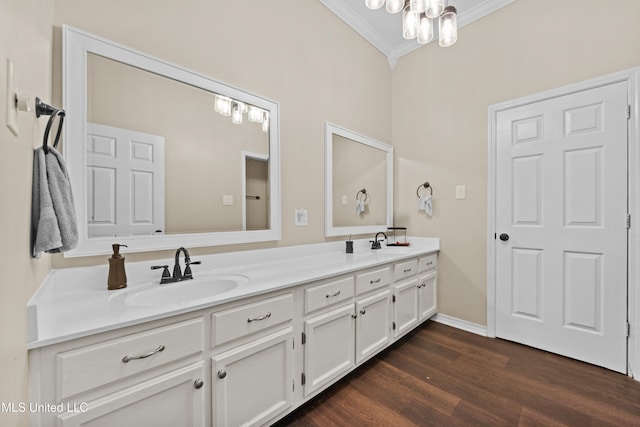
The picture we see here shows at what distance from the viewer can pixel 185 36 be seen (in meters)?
1.60

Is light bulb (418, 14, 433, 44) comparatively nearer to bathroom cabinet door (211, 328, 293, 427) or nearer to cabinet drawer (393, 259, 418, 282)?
cabinet drawer (393, 259, 418, 282)

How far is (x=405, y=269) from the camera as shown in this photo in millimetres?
2242

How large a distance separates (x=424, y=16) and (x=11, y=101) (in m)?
1.98

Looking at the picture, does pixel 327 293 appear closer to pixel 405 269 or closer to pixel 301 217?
pixel 301 217

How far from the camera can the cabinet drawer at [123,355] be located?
0.81 m

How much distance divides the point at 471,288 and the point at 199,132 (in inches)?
104

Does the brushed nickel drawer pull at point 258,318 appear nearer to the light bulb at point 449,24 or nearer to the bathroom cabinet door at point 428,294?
the bathroom cabinet door at point 428,294

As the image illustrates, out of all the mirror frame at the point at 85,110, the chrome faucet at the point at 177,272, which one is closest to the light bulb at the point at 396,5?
the mirror frame at the point at 85,110

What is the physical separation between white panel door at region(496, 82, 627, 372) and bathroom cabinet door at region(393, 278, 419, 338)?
76 cm

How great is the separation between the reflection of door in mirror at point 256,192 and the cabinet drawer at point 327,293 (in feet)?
2.09

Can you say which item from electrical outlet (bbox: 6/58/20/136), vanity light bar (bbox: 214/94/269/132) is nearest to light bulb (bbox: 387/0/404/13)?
vanity light bar (bbox: 214/94/269/132)

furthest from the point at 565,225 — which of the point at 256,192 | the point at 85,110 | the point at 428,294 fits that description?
the point at 85,110

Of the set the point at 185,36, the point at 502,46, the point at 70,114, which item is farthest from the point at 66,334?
the point at 502,46

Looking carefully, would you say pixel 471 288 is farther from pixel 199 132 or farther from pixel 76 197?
pixel 76 197
